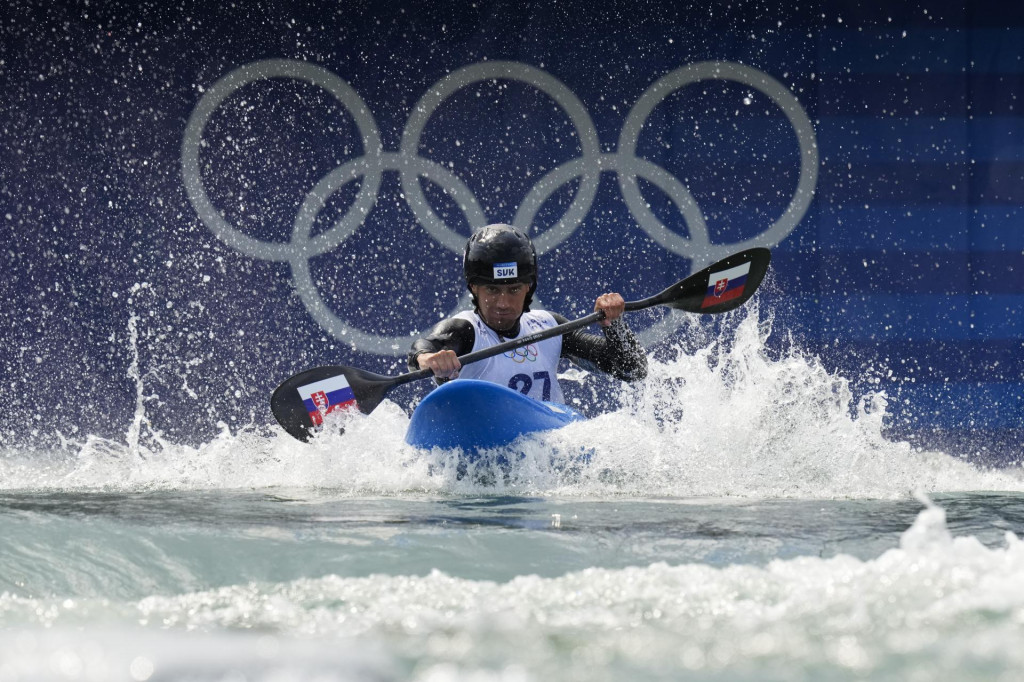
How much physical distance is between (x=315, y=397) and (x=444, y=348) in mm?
549

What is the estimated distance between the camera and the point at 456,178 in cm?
684

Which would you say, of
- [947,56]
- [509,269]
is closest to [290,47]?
[509,269]

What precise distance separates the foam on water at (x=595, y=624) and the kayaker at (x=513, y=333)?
7.44 feet

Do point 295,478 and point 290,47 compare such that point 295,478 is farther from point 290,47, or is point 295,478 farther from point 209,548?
point 290,47

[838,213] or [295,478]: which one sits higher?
[838,213]

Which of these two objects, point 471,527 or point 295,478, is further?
point 295,478

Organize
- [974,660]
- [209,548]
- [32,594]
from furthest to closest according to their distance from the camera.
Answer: [209,548] → [32,594] → [974,660]

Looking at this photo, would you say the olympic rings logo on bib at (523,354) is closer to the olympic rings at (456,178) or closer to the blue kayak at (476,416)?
the blue kayak at (476,416)

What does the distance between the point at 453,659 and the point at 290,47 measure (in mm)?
5283

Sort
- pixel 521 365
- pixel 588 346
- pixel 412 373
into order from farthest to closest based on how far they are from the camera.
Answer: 1. pixel 588 346
2. pixel 521 365
3. pixel 412 373

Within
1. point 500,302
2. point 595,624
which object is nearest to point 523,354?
point 500,302

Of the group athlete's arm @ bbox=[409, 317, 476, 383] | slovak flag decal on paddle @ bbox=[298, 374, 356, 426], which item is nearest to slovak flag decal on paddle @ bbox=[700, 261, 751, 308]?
athlete's arm @ bbox=[409, 317, 476, 383]

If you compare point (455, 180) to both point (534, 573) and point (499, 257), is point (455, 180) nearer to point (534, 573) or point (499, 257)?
point (499, 257)

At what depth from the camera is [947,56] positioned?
6676mm
